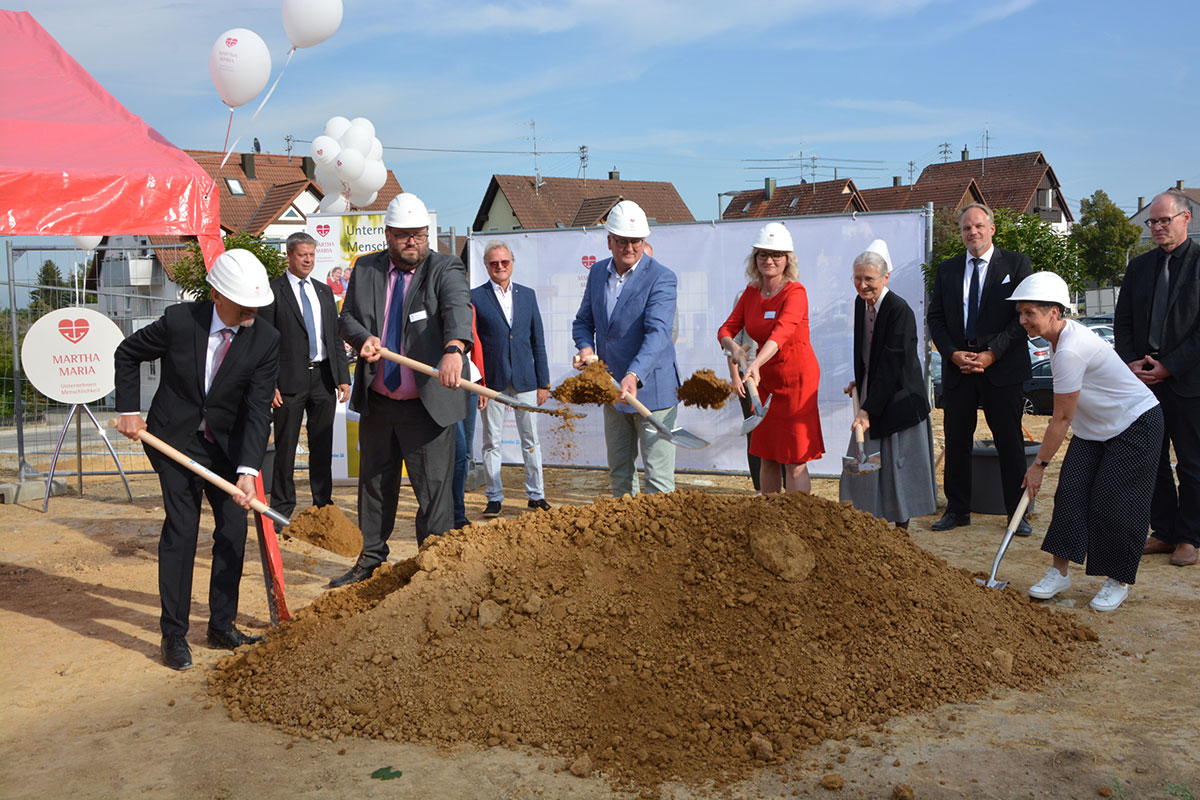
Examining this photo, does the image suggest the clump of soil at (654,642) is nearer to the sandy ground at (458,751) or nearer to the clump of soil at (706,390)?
the sandy ground at (458,751)

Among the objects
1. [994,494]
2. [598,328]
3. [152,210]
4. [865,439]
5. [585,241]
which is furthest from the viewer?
[585,241]

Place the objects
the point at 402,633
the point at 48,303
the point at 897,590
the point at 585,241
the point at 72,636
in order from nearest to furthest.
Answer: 1. the point at 402,633
2. the point at 897,590
3. the point at 72,636
4. the point at 585,241
5. the point at 48,303

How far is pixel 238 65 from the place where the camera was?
8.73 meters

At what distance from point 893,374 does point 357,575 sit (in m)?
3.66

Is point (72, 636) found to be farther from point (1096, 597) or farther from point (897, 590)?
point (1096, 597)

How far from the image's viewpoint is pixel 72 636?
502cm

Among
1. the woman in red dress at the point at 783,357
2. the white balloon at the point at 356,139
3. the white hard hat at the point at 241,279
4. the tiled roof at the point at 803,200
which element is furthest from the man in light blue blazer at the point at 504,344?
the tiled roof at the point at 803,200

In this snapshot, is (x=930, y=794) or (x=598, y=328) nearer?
(x=930, y=794)

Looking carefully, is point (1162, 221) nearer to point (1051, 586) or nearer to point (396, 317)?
point (1051, 586)

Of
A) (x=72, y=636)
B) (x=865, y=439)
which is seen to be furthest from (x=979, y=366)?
(x=72, y=636)

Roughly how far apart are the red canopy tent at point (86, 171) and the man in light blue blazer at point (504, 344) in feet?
7.54

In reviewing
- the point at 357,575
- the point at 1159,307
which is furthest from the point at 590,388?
the point at 1159,307

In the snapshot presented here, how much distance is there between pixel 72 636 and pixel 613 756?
10.7ft

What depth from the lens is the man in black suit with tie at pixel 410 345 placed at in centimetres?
519
